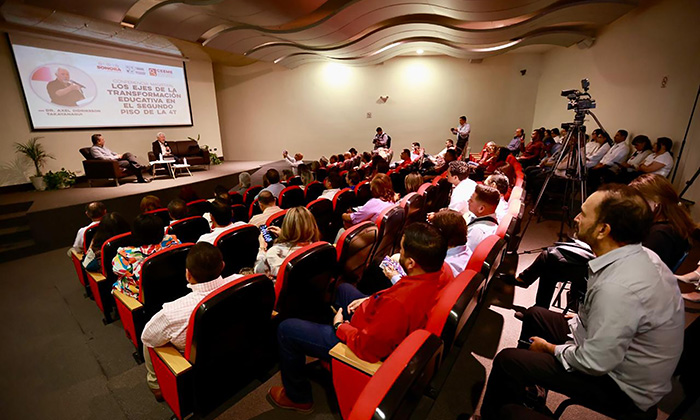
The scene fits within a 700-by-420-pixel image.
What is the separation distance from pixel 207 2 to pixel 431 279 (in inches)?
262

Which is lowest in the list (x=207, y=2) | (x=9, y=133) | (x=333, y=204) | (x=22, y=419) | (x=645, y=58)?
(x=22, y=419)

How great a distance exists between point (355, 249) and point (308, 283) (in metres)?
0.45

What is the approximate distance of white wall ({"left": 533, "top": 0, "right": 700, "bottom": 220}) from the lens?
470 cm

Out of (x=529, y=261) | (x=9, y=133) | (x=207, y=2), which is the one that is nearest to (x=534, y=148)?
(x=529, y=261)

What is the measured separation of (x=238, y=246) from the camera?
232cm

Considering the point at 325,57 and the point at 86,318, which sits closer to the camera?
the point at 86,318

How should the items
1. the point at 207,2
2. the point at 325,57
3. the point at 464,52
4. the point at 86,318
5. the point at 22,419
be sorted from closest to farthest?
1. the point at 22,419
2. the point at 86,318
3. the point at 207,2
4. the point at 464,52
5. the point at 325,57

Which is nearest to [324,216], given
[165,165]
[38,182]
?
[165,165]

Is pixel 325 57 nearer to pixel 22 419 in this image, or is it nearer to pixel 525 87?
pixel 525 87

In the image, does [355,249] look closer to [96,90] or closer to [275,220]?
[275,220]

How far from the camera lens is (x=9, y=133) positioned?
21.8 feet

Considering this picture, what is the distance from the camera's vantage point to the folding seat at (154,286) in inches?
71.6

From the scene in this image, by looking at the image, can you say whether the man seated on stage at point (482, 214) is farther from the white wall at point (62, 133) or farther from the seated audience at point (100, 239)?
the white wall at point (62, 133)

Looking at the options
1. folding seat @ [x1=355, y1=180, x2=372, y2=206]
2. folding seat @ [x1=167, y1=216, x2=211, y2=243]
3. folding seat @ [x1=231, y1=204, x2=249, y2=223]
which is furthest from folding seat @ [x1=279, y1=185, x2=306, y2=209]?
folding seat @ [x1=167, y1=216, x2=211, y2=243]
